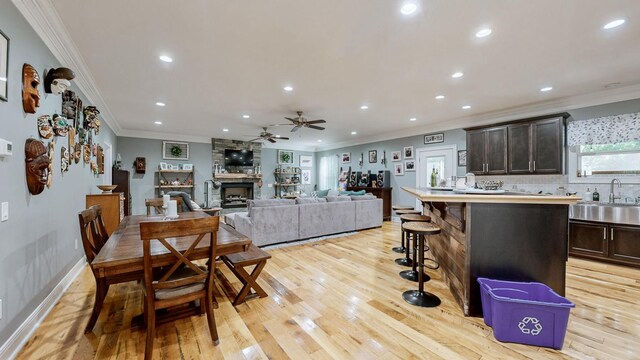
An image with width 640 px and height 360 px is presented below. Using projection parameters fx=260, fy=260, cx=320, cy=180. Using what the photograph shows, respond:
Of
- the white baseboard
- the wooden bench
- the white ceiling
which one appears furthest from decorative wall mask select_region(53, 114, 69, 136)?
the wooden bench

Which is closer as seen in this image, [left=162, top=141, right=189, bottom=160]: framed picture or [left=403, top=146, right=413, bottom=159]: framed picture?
[left=403, top=146, right=413, bottom=159]: framed picture

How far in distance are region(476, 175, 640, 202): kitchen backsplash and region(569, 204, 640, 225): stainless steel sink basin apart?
55cm

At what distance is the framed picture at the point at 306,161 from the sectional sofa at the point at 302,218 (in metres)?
5.07

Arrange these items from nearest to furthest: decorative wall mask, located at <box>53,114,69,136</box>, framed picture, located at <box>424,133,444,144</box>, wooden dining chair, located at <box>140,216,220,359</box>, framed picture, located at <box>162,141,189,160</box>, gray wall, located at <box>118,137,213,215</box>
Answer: wooden dining chair, located at <box>140,216,220,359</box>
decorative wall mask, located at <box>53,114,69,136</box>
framed picture, located at <box>424,133,444,144</box>
gray wall, located at <box>118,137,213,215</box>
framed picture, located at <box>162,141,189,160</box>

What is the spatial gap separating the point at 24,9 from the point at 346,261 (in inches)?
157

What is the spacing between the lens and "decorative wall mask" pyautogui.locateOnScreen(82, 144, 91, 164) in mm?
3593

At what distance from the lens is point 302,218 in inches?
189

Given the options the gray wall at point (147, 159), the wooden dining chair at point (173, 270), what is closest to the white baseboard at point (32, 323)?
the wooden dining chair at point (173, 270)

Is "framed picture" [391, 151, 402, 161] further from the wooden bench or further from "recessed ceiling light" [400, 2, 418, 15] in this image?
the wooden bench

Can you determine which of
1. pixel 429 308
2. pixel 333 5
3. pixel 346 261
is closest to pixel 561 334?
pixel 429 308

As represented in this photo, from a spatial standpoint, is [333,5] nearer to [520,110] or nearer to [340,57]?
[340,57]

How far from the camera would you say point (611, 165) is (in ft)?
13.3

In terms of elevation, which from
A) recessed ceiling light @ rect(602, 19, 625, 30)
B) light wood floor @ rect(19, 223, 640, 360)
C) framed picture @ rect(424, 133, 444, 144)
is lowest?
light wood floor @ rect(19, 223, 640, 360)

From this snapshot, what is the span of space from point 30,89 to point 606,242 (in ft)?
22.0
